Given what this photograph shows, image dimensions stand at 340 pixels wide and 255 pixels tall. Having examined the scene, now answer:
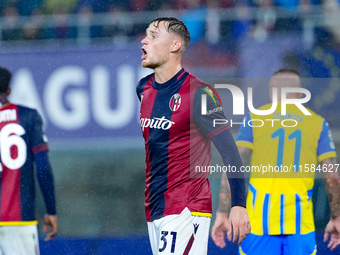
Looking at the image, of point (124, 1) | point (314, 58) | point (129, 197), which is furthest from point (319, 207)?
point (124, 1)

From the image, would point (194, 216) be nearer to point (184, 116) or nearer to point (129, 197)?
point (184, 116)

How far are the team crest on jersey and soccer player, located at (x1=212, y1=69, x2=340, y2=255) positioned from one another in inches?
34.0

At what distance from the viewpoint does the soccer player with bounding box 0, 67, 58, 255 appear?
4.07m

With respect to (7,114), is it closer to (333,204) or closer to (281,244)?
(281,244)

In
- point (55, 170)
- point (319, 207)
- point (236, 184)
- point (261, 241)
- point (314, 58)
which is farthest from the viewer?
point (55, 170)

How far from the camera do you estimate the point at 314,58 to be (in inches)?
242

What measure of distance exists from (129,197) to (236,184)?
11.2ft

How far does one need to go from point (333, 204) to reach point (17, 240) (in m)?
1.95

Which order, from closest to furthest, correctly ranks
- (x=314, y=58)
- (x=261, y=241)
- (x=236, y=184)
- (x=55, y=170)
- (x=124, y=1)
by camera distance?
(x=236, y=184), (x=261, y=241), (x=314, y=58), (x=55, y=170), (x=124, y=1)

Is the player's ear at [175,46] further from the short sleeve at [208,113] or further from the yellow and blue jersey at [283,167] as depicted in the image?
the yellow and blue jersey at [283,167]

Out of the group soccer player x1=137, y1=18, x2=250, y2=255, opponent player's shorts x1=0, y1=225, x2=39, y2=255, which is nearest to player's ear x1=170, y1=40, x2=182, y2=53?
soccer player x1=137, y1=18, x2=250, y2=255

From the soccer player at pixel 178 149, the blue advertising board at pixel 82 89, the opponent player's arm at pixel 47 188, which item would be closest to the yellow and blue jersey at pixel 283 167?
the soccer player at pixel 178 149

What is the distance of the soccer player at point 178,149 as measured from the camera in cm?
324

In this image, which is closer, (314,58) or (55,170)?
(314,58)
